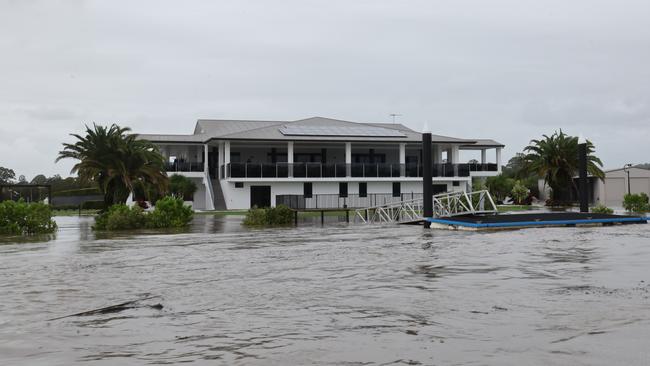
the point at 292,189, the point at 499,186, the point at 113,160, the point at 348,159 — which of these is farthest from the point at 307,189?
the point at 499,186

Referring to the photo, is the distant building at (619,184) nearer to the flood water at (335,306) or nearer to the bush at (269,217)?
the bush at (269,217)

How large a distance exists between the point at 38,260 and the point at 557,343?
1275 centimetres

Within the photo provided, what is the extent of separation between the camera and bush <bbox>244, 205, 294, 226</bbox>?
30922 millimetres

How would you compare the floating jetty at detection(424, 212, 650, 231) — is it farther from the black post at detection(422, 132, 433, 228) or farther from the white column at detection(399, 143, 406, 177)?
the white column at detection(399, 143, 406, 177)

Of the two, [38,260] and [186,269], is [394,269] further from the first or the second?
[38,260]

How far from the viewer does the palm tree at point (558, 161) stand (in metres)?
52.9

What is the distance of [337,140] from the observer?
157 feet

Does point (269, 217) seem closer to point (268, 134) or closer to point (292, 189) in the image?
point (292, 189)

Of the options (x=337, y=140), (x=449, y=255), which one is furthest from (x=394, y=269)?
(x=337, y=140)

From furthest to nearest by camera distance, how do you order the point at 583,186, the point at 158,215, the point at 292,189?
the point at 292,189
the point at 583,186
the point at 158,215

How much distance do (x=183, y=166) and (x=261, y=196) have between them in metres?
6.15

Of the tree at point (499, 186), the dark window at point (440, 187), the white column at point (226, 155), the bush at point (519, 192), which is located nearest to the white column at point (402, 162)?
A: the dark window at point (440, 187)

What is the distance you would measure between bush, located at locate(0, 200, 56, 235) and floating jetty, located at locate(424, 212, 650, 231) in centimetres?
1528

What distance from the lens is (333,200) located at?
159 feet
